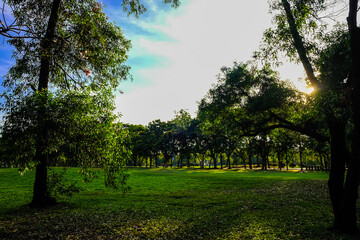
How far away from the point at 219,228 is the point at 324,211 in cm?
768

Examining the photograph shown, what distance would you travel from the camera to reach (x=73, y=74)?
15242 millimetres

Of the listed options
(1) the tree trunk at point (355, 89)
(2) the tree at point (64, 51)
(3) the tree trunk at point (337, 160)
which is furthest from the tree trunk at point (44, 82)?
(3) the tree trunk at point (337, 160)

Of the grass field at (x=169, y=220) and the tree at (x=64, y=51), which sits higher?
the tree at (x=64, y=51)

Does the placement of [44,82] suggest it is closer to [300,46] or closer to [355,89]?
[300,46]

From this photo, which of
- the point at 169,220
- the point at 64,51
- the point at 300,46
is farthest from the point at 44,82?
the point at 300,46

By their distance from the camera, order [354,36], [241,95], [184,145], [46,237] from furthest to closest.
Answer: [184,145], [241,95], [46,237], [354,36]

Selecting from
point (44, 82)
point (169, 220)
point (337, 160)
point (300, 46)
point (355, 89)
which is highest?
point (300, 46)

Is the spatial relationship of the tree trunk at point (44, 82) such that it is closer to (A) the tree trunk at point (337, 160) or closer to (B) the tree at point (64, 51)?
(B) the tree at point (64, 51)

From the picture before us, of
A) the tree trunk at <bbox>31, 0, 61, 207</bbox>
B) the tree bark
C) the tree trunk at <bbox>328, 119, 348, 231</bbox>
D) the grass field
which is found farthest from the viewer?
the tree trunk at <bbox>31, 0, 61, 207</bbox>

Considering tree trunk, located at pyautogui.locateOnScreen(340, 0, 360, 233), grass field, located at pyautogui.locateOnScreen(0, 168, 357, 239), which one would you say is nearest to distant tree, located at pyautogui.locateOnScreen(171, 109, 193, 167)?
grass field, located at pyautogui.locateOnScreen(0, 168, 357, 239)

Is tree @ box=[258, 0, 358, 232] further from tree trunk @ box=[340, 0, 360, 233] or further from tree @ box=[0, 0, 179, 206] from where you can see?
tree @ box=[0, 0, 179, 206]

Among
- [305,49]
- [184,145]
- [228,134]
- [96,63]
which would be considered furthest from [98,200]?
[184,145]

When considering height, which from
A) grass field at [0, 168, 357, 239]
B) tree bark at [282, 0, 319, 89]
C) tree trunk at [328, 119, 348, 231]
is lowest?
grass field at [0, 168, 357, 239]

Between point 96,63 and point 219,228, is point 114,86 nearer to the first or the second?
point 96,63
